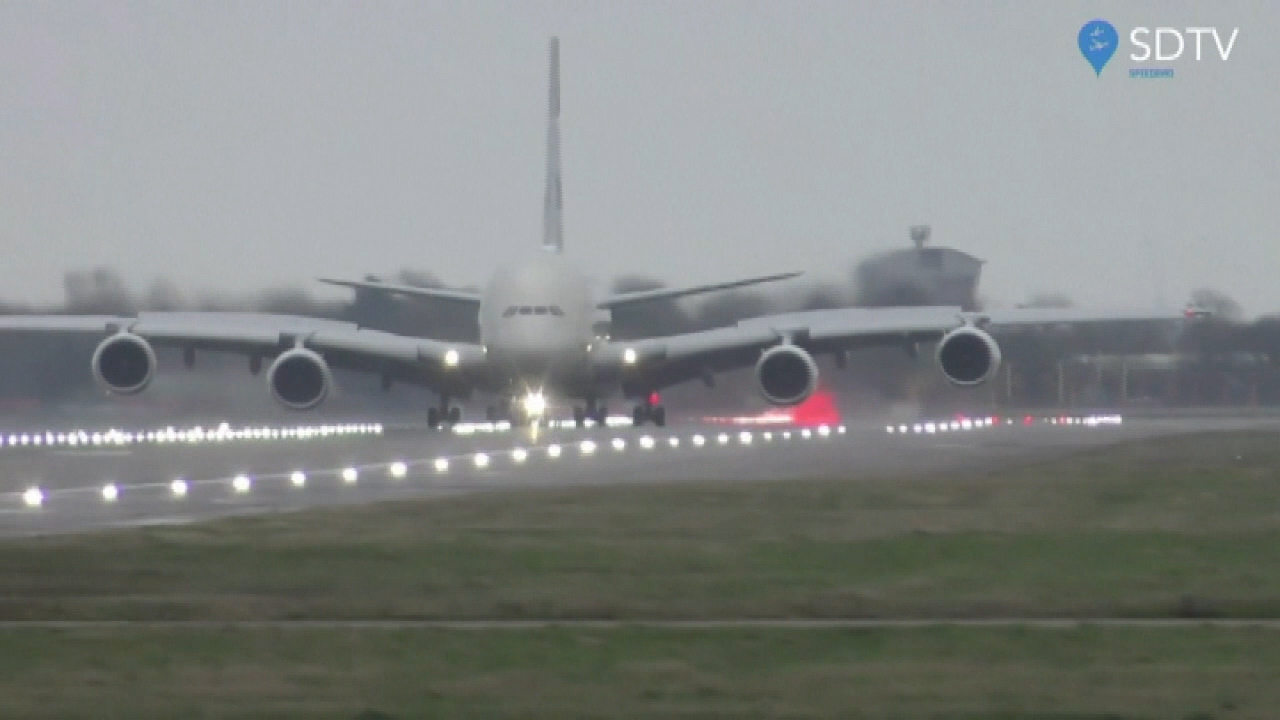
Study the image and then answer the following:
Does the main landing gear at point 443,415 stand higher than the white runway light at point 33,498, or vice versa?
the main landing gear at point 443,415

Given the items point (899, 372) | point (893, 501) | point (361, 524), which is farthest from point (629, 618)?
point (899, 372)

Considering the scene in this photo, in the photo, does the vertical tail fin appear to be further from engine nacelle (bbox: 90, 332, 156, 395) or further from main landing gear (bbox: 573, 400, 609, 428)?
engine nacelle (bbox: 90, 332, 156, 395)

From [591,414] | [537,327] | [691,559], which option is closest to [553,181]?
[591,414]

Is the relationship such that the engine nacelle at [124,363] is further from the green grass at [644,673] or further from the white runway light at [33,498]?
the green grass at [644,673]

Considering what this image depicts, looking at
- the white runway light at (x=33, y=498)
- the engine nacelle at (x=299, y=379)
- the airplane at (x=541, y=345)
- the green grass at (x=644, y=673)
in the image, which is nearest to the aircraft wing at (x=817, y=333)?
the airplane at (x=541, y=345)

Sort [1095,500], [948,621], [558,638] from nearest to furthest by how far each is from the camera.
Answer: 1. [558,638]
2. [948,621]
3. [1095,500]

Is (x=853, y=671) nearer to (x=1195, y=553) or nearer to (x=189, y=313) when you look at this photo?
(x=1195, y=553)

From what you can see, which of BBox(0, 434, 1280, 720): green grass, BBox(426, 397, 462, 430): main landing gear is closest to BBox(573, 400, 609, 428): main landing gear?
BBox(426, 397, 462, 430): main landing gear
